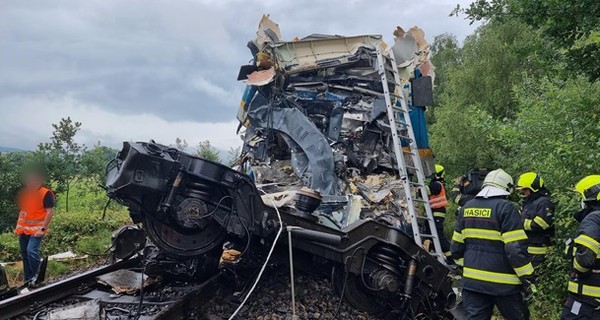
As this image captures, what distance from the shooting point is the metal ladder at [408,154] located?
608 cm

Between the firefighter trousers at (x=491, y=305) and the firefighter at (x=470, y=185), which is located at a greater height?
the firefighter at (x=470, y=185)

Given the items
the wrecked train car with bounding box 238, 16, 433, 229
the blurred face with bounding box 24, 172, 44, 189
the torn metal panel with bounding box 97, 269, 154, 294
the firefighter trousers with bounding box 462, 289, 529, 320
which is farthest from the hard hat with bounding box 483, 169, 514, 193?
the blurred face with bounding box 24, 172, 44, 189

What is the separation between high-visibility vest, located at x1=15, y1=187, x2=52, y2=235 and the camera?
6.21m

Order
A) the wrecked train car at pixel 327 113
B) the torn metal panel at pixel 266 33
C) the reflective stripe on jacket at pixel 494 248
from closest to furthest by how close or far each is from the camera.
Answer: the reflective stripe on jacket at pixel 494 248, the wrecked train car at pixel 327 113, the torn metal panel at pixel 266 33

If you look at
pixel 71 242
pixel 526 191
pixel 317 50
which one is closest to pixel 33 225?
pixel 71 242

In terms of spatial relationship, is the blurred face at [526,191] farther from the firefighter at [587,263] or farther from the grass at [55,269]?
the grass at [55,269]

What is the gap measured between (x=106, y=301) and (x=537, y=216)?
4.28 meters

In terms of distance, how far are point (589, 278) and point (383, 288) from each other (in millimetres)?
1635

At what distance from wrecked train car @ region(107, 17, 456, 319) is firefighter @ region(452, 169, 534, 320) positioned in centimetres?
66

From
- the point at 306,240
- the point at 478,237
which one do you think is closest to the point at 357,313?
the point at 306,240

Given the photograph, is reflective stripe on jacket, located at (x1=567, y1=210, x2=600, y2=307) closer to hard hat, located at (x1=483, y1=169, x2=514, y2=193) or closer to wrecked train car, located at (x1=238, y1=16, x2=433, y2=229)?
hard hat, located at (x1=483, y1=169, x2=514, y2=193)

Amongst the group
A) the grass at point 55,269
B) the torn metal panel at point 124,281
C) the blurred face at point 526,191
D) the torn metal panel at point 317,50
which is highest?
the torn metal panel at point 317,50

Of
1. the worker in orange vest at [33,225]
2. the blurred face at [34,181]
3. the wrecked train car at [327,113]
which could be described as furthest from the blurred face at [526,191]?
the blurred face at [34,181]

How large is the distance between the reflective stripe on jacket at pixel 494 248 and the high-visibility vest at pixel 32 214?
205 inches
